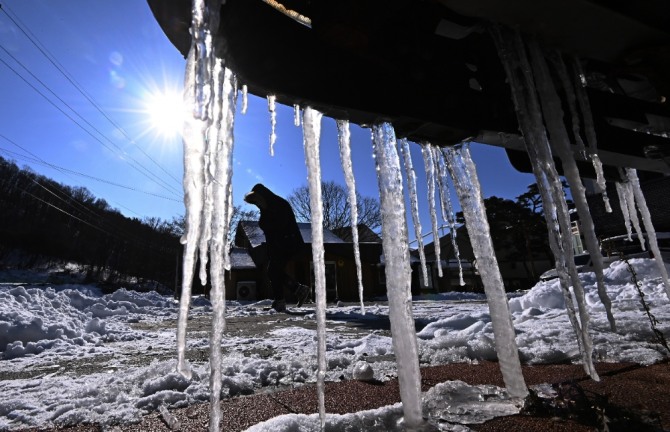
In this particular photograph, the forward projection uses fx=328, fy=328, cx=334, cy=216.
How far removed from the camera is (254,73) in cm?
123

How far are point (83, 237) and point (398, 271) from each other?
50446 millimetres

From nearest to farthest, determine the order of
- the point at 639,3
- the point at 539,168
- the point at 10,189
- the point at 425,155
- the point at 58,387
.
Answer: the point at 639,3 < the point at 539,168 < the point at 58,387 < the point at 425,155 < the point at 10,189

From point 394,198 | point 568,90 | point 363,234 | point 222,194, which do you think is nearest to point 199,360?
point 222,194

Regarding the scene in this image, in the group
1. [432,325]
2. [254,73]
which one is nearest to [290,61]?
[254,73]

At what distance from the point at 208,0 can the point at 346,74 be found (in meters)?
0.56

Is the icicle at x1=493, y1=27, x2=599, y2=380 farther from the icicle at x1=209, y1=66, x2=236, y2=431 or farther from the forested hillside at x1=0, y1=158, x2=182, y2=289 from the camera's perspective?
the forested hillside at x1=0, y1=158, x2=182, y2=289

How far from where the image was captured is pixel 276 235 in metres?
8.55

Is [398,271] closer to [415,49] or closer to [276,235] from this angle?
[415,49]

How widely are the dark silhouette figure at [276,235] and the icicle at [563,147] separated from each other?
23.6 ft

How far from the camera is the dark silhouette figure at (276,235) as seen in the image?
27.7 feet

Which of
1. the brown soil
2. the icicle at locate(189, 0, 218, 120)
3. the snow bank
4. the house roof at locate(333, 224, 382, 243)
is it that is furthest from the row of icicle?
the house roof at locate(333, 224, 382, 243)

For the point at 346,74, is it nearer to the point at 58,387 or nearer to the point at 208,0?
the point at 208,0

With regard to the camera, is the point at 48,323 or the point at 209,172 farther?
the point at 48,323

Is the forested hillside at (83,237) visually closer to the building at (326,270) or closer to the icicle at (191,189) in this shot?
the building at (326,270)
